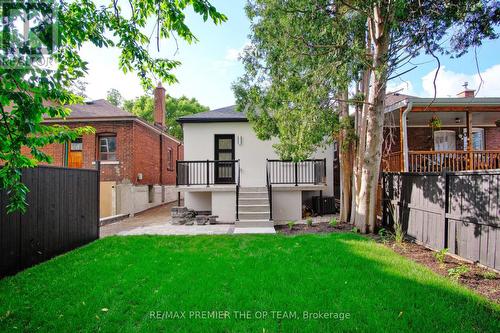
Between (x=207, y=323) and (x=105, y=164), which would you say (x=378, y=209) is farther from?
(x=105, y=164)

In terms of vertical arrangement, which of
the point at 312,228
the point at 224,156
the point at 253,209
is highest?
the point at 224,156

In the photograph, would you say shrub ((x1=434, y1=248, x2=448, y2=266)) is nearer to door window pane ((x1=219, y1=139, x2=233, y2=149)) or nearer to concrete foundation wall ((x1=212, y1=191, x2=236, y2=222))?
concrete foundation wall ((x1=212, y1=191, x2=236, y2=222))

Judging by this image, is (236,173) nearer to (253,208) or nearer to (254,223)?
(253,208)

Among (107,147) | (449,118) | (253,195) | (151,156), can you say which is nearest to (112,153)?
(107,147)

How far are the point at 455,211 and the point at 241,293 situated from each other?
4.21 metres

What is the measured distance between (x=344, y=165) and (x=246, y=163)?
4.06 metres

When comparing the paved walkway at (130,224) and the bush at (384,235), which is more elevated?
the bush at (384,235)

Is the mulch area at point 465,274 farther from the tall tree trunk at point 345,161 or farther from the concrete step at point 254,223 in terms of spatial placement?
the concrete step at point 254,223

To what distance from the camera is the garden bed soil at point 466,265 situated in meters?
3.69

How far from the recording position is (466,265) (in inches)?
183

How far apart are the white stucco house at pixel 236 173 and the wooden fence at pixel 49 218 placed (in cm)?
367

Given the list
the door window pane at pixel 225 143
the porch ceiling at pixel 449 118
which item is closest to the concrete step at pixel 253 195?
the door window pane at pixel 225 143

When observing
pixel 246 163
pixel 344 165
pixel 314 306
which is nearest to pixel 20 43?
pixel 314 306

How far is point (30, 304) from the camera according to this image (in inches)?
132
